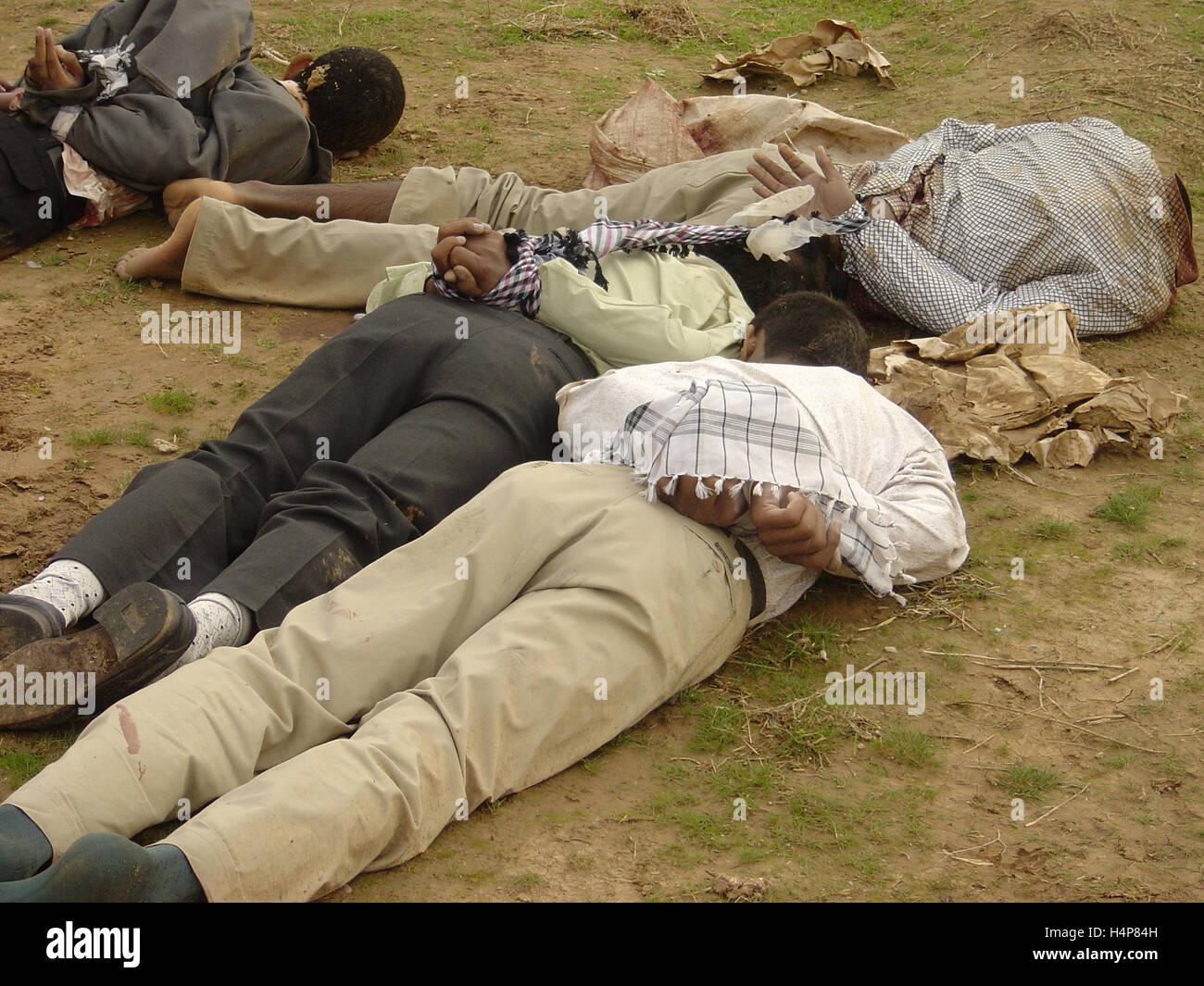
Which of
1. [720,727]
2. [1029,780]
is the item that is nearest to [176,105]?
[720,727]

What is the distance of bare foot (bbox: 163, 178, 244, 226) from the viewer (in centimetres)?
439

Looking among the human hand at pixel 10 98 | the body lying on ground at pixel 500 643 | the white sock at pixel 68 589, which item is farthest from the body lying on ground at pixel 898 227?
the white sock at pixel 68 589

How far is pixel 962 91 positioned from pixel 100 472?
449cm

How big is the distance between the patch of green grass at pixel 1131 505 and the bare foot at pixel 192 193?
3063 mm

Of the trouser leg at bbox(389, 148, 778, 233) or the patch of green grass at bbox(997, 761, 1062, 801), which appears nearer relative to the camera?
the patch of green grass at bbox(997, 761, 1062, 801)

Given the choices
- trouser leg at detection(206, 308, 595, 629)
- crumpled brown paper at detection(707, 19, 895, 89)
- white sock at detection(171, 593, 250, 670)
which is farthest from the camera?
crumpled brown paper at detection(707, 19, 895, 89)

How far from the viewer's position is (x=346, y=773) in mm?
1907

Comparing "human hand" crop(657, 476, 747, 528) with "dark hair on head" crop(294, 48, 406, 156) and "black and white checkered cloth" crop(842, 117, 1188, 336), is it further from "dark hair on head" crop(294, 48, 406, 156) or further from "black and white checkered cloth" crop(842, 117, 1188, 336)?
"dark hair on head" crop(294, 48, 406, 156)

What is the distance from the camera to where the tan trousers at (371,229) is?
4.07m

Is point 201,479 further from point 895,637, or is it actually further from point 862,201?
point 862,201

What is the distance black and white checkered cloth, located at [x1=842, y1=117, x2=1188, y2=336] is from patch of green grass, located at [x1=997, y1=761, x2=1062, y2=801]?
6.54 feet

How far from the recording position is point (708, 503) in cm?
239

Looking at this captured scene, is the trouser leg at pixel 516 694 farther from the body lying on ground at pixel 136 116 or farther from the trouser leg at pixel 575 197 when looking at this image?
the body lying on ground at pixel 136 116

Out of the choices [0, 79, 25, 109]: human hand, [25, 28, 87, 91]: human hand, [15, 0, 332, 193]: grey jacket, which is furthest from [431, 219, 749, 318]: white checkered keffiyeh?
[0, 79, 25, 109]: human hand
